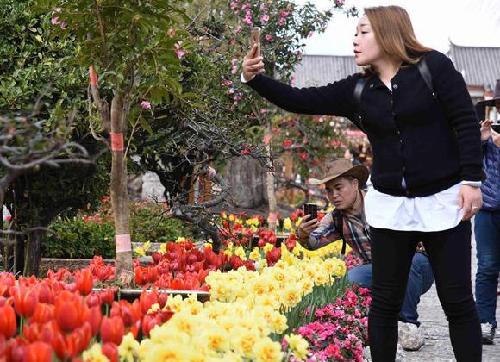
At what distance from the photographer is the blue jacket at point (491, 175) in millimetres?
6352

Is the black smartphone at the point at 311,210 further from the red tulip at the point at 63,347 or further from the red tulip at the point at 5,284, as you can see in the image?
the red tulip at the point at 63,347

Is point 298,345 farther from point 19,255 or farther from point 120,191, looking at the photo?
point 19,255

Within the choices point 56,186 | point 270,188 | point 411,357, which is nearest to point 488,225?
point 411,357

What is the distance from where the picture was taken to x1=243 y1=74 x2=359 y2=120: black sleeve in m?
4.16

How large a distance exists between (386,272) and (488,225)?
2749mm

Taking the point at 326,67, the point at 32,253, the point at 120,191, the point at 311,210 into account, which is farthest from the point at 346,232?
the point at 326,67

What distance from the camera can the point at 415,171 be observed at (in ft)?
12.6

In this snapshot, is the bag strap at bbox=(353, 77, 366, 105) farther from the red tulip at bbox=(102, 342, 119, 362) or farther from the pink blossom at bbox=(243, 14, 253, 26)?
the pink blossom at bbox=(243, 14, 253, 26)

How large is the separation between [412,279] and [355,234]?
45cm

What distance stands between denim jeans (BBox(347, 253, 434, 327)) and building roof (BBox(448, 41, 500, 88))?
61.7 m

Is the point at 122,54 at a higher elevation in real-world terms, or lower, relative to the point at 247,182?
lower

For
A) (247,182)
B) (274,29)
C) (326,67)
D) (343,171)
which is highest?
(326,67)

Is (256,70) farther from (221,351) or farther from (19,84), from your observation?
(19,84)

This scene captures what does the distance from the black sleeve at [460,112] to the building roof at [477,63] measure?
6354 centimetres
